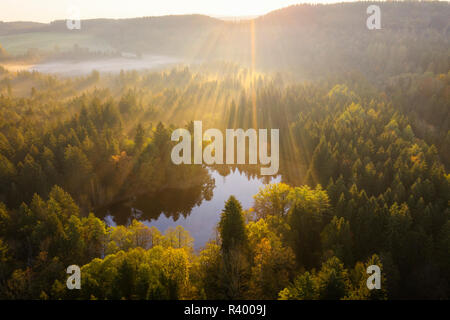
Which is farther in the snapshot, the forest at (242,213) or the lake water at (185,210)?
the lake water at (185,210)

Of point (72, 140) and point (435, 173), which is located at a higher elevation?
point (72, 140)

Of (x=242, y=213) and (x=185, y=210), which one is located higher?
(x=242, y=213)

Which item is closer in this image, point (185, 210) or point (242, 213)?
point (242, 213)

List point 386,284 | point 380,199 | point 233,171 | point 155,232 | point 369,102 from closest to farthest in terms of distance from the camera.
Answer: point 386,284, point 155,232, point 380,199, point 233,171, point 369,102

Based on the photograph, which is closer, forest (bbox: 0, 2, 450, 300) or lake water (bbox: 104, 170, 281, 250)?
forest (bbox: 0, 2, 450, 300)

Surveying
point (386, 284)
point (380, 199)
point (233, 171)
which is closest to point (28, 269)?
point (386, 284)

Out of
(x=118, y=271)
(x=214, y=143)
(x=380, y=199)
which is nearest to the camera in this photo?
(x=118, y=271)

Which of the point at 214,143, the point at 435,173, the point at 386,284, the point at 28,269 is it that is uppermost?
the point at 214,143
